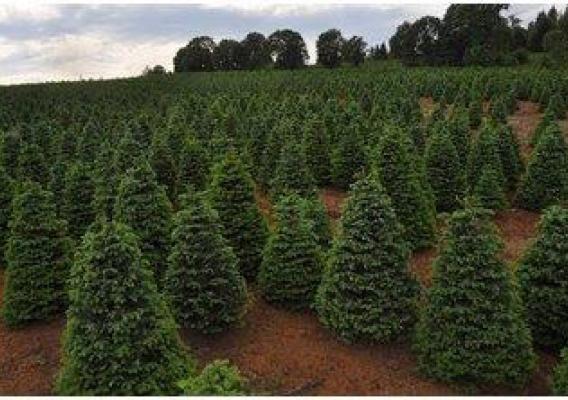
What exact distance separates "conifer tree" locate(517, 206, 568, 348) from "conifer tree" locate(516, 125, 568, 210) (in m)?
13.6

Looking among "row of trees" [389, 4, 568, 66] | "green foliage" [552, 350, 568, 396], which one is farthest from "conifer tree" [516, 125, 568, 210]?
"row of trees" [389, 4, 568, 66]

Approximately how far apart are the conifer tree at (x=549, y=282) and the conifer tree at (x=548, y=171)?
44.7ft

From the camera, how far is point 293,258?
2142 centimetres

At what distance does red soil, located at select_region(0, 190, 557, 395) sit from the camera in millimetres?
17828

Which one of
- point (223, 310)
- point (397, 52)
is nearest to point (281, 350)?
point (223, 310)

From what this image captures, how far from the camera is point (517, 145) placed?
38500 millimetres

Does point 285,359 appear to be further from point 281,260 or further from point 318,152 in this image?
point 318,152

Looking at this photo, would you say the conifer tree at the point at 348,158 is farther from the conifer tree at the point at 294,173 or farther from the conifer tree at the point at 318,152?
the conifer tree at the point at 294,173

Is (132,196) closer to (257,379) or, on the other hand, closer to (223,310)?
(223,310)

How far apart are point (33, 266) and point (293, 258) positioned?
310 inches

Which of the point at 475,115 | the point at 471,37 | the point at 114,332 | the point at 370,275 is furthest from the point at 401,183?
the point at 471,37

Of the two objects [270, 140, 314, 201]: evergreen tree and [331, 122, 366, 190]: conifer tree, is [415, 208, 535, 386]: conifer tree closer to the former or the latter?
[270, 140, 314, 201]: evergreen tree

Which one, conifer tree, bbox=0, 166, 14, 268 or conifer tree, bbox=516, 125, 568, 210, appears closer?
conifer tree, bbox=0, 166, 14, 268

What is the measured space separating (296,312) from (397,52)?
104m
